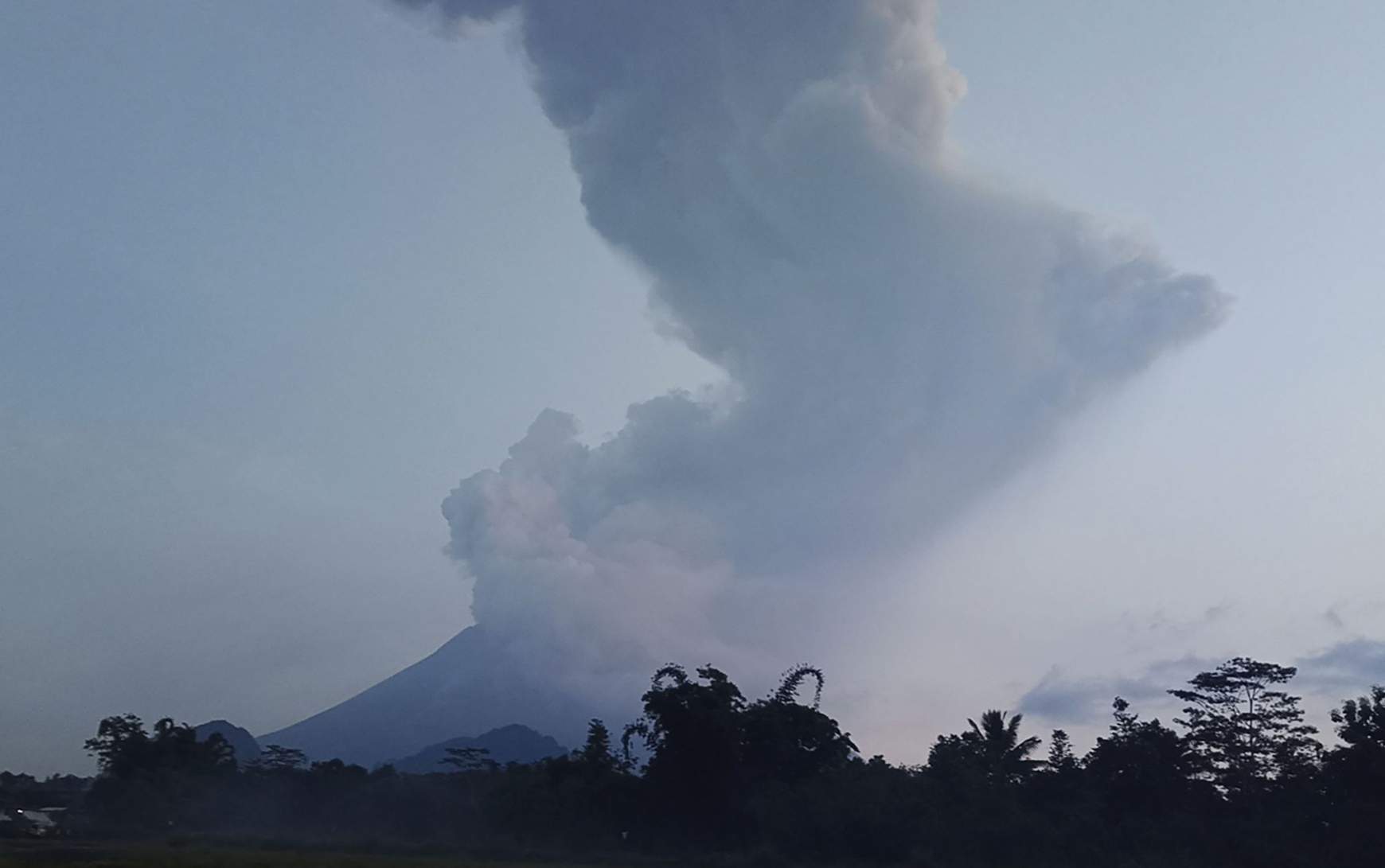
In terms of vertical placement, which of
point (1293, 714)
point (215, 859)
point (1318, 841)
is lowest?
point (215, 859)

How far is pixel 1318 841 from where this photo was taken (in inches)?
1485

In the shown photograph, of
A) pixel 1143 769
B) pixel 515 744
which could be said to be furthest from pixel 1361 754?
pixel 515 744

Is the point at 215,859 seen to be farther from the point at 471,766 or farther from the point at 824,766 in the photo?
the point at 471,766

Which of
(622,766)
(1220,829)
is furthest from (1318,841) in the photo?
(622,766)

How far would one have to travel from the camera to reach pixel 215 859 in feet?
93.4

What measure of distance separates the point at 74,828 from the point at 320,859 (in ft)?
58.9

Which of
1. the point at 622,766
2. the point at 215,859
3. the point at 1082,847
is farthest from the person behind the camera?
the point at 622,766

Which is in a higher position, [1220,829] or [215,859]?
[1220,829]

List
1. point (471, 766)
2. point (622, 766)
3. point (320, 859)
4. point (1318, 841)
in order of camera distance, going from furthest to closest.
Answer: point (471, 766), point (622, 766), point (1318, 841), point (320, 859)

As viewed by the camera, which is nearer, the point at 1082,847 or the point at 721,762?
the point at 1082,847

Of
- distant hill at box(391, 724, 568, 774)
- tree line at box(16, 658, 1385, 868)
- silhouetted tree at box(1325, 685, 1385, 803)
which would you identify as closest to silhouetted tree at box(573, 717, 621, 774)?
tree line at box(16, 658, 1385, 868)

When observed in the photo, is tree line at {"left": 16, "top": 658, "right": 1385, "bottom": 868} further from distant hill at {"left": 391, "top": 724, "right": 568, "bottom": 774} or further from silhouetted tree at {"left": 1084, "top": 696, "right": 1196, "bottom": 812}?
distant hill at {"left": 391, "top": 724, "right": 568, "bottom": 774}

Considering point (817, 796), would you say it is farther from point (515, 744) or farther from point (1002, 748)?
point (515, 744)

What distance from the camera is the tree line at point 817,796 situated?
39719 mm
